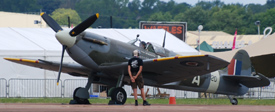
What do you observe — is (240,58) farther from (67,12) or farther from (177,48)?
(67,12)

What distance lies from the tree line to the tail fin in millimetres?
98201

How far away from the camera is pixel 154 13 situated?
150 metres

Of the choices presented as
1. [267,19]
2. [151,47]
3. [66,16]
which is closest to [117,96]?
[151,47]

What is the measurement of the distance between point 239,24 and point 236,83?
344 ft

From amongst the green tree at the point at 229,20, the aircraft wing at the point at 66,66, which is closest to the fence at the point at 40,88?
the aircraft wing at the point at 66,66

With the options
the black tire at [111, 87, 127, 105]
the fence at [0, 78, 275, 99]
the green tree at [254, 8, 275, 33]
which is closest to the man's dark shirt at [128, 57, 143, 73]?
the black tire at [111, 87, 127, 105]

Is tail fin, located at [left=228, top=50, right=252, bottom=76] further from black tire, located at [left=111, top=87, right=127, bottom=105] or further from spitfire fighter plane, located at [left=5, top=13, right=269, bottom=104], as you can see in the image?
black tire, located at [left=111, top=87, right=127, bottom=105]

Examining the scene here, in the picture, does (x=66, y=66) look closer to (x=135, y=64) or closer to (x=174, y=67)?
(x=135, y=64)

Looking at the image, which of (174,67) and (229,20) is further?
(229,20)

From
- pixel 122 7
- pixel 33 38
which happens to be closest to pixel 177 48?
pixel 33 38

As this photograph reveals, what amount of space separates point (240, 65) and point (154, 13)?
5201 inches

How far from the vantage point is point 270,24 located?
116500 mm

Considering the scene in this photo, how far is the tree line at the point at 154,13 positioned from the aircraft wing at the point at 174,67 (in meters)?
102

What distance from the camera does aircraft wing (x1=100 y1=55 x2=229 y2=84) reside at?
13.9 metres
